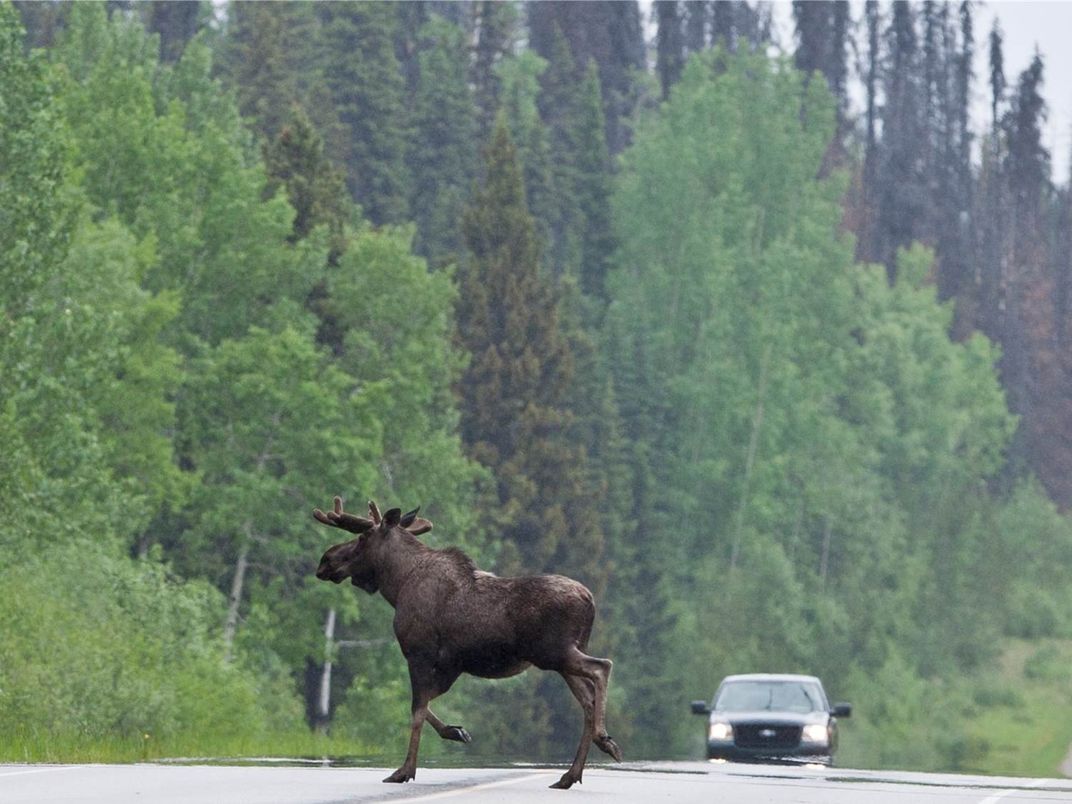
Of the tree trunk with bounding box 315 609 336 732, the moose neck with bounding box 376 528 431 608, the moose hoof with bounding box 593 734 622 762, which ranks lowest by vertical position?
the tree trunk with bounding box 315 609 336 732

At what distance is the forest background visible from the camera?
44.7m

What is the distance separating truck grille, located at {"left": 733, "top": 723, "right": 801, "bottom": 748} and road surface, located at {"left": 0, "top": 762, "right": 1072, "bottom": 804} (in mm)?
7441

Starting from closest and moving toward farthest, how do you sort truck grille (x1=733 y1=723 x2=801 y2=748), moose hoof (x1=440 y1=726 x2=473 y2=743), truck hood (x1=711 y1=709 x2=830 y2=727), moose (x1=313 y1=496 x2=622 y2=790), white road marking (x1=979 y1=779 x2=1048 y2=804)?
moose (x1=313 y1=496 x2=622 y2=790)
moose hoof (x1=440 y1=726 x2=473 y2=743)
white road marking (x1=979 y1=779 x2=1048 y2=804)
truck grille (x1=733 y1=723 x2=801 y2=748)
truck hood (x1=711 y1=709 x2=830 y2=727)

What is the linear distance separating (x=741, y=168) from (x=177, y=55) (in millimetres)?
23402

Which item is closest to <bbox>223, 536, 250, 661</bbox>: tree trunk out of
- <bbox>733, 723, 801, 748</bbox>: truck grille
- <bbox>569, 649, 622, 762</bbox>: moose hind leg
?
<bbox>733, 723, 801, 748</bbox>: truck grille

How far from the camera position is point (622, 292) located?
9981 centimetres

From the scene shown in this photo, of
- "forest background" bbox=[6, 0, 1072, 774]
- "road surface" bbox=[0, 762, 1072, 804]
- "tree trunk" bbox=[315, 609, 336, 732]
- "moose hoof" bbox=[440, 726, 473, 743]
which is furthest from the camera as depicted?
"tree trunk" bbox=[315, 609, 336, 732]

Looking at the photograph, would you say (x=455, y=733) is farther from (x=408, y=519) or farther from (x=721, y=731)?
(x=721, y=731)

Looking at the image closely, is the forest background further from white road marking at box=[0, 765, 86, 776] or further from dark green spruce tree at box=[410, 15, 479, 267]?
white road marking at box=[0, 765, 86, 776]

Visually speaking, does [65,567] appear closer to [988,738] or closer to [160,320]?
[160,320]

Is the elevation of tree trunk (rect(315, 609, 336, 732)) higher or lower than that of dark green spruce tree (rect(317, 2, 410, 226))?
lower

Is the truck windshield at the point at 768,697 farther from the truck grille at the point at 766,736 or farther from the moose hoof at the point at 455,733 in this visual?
the moose hoof at the point at 455,733

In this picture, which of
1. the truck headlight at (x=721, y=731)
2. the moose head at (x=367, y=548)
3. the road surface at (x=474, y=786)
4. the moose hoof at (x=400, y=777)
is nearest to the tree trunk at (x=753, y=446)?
the truck headlight at (x=721, y=731)

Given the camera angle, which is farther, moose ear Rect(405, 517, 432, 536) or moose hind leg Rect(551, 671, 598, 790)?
moose ear Rect(405, 517, 432, 536)
